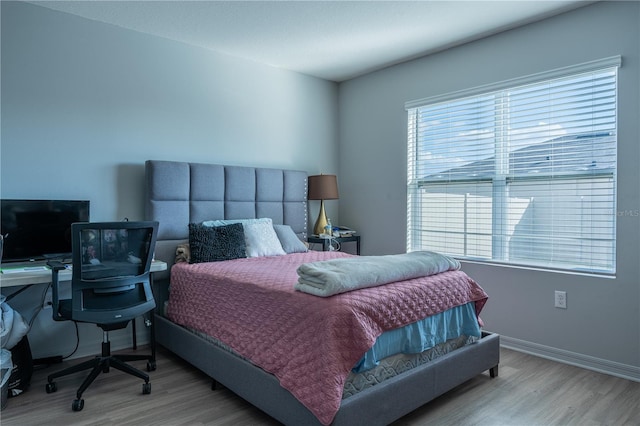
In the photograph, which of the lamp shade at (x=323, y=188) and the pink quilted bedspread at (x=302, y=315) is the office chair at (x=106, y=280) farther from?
the lamp shade at (x=323, y=188)

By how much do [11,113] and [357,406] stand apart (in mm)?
3001

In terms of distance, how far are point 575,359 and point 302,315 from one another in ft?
7.54

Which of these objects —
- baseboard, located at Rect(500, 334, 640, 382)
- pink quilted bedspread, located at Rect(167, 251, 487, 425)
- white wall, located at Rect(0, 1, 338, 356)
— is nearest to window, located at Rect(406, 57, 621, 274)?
baseboard, located at Rect(500, 334, 640, 382)

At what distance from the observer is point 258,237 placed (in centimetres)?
359

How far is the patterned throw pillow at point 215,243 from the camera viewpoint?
328 cm

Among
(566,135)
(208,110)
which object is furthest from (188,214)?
(566,135)

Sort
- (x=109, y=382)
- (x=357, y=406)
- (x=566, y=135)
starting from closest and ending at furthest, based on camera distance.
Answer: (x=357, y=406)
(x=109, y=382)
(x=566, y=135)

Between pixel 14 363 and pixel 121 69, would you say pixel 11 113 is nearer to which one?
pixel 121 69

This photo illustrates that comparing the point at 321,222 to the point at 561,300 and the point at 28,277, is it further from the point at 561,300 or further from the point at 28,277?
the point at 28,277

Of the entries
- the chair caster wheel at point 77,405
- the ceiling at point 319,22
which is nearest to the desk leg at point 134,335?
→ the chair caster wheel at point 77,405

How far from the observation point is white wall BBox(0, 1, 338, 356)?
9.71 feet

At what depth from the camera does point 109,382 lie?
273cm

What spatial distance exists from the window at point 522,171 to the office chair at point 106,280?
2.61 m

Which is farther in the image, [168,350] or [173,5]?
[168,350]
